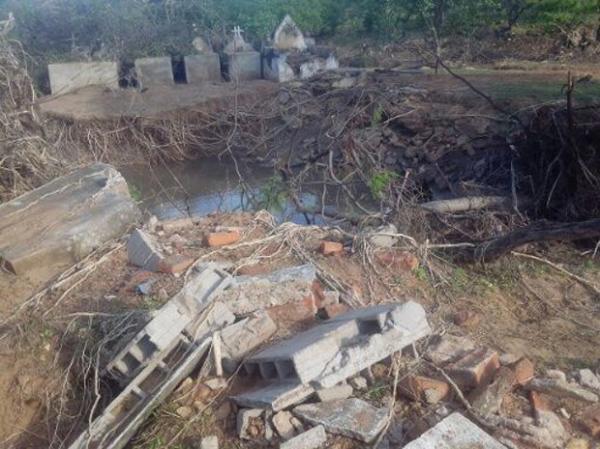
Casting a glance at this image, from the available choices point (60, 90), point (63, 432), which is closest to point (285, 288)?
point (63, 432)

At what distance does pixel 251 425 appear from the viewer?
3066 mm

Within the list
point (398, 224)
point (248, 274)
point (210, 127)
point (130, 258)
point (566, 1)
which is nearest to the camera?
point (248, 274)

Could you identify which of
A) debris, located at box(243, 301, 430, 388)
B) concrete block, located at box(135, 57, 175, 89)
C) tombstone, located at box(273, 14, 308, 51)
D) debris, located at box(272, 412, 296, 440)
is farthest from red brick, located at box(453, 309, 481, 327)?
tombstone, located at box(273, 14, 308, 51)

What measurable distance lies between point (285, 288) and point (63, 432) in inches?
65.5

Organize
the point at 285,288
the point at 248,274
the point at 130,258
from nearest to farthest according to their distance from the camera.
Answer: the point at 285,288 → the point at 248,274 → the point at 130,258

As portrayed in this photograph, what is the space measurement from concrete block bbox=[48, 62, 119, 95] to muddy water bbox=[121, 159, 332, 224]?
13.6 feet

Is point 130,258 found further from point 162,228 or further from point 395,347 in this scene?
point 395,347

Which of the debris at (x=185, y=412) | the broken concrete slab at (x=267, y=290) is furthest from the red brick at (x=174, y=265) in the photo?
the debris at (x=185, y=412)

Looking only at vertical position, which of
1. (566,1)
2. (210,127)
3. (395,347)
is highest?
(566,1)

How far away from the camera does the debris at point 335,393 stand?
3.12m

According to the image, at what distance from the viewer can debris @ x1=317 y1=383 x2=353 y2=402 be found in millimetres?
3121

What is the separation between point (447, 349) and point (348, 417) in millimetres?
1003

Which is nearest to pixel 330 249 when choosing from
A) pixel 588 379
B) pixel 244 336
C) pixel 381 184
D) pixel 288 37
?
pixel 244 336

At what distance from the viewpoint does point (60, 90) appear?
13695 millimetres
